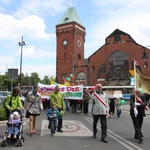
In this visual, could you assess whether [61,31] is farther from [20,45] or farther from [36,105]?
[36,105]

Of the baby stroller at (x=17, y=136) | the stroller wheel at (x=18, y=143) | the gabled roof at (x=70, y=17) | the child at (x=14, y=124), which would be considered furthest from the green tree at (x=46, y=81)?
the stroller wheel at (x=18, y=143)

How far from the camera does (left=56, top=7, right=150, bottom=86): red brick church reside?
218 feet

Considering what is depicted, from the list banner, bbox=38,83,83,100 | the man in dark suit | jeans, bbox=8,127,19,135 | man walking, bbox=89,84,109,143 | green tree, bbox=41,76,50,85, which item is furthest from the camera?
green tree, bbox=41,76,50,85

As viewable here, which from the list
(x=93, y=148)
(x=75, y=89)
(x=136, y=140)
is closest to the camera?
(x=93, y=148)

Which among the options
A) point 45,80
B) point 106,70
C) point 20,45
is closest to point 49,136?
point 20,45

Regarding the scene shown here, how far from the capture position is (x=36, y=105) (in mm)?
9492

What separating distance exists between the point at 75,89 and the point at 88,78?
51.0 meters

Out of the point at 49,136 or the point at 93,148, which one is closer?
the point at 93,148

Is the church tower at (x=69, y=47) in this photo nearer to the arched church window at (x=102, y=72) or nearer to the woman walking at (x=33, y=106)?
the arched church window at (x=102, y=72)

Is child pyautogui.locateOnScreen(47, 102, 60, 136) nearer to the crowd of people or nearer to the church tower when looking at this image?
the crowd of people

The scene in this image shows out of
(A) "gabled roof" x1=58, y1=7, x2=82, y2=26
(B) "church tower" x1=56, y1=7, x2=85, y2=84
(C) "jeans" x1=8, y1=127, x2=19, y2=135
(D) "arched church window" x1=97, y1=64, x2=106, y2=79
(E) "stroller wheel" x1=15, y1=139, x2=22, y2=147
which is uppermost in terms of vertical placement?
(A) "gabled roof" x1=58, y1=7, x2=82, y2=26

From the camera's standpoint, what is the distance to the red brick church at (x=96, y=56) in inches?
2616

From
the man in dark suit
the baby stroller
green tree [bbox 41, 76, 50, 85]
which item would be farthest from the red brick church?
the baby stroller

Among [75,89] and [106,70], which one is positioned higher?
[106,70]
